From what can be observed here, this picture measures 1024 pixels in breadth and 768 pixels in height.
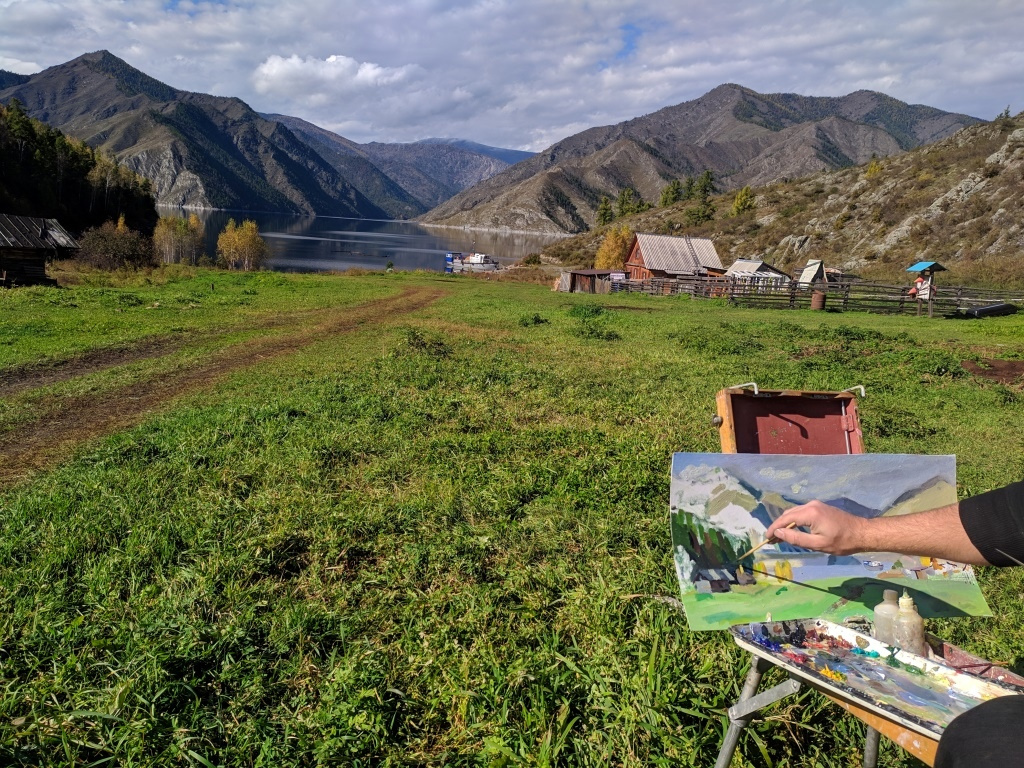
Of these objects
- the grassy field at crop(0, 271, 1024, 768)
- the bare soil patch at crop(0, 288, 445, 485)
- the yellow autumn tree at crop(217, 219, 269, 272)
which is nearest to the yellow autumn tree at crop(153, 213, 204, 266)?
the yellow autumn tree at crop(217, 219, 269, 272)

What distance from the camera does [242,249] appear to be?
92.3m

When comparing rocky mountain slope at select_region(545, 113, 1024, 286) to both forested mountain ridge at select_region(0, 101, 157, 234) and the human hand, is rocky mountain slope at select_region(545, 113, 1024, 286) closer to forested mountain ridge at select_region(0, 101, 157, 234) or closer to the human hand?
the human hand

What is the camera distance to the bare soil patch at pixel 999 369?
15359 millimetres

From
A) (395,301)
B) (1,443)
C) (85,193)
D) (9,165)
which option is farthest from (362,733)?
(85,193)

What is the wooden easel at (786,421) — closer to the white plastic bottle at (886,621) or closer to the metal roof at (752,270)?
the white plastic bottle at (886,621)

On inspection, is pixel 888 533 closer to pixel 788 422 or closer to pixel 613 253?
pixel 788 422

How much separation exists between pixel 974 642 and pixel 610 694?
312 centimetres

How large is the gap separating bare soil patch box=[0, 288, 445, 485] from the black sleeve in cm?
957

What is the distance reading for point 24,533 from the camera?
5.70 meters

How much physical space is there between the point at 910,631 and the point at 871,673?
37cm

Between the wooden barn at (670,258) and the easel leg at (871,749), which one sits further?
the wooden barn at (670,258)

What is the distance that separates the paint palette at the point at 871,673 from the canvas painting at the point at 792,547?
31 centimetres

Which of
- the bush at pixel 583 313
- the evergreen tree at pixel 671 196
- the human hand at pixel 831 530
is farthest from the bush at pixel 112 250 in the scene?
the evergreen tree at pixel 671 196

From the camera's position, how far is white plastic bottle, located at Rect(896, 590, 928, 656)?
279 cm
